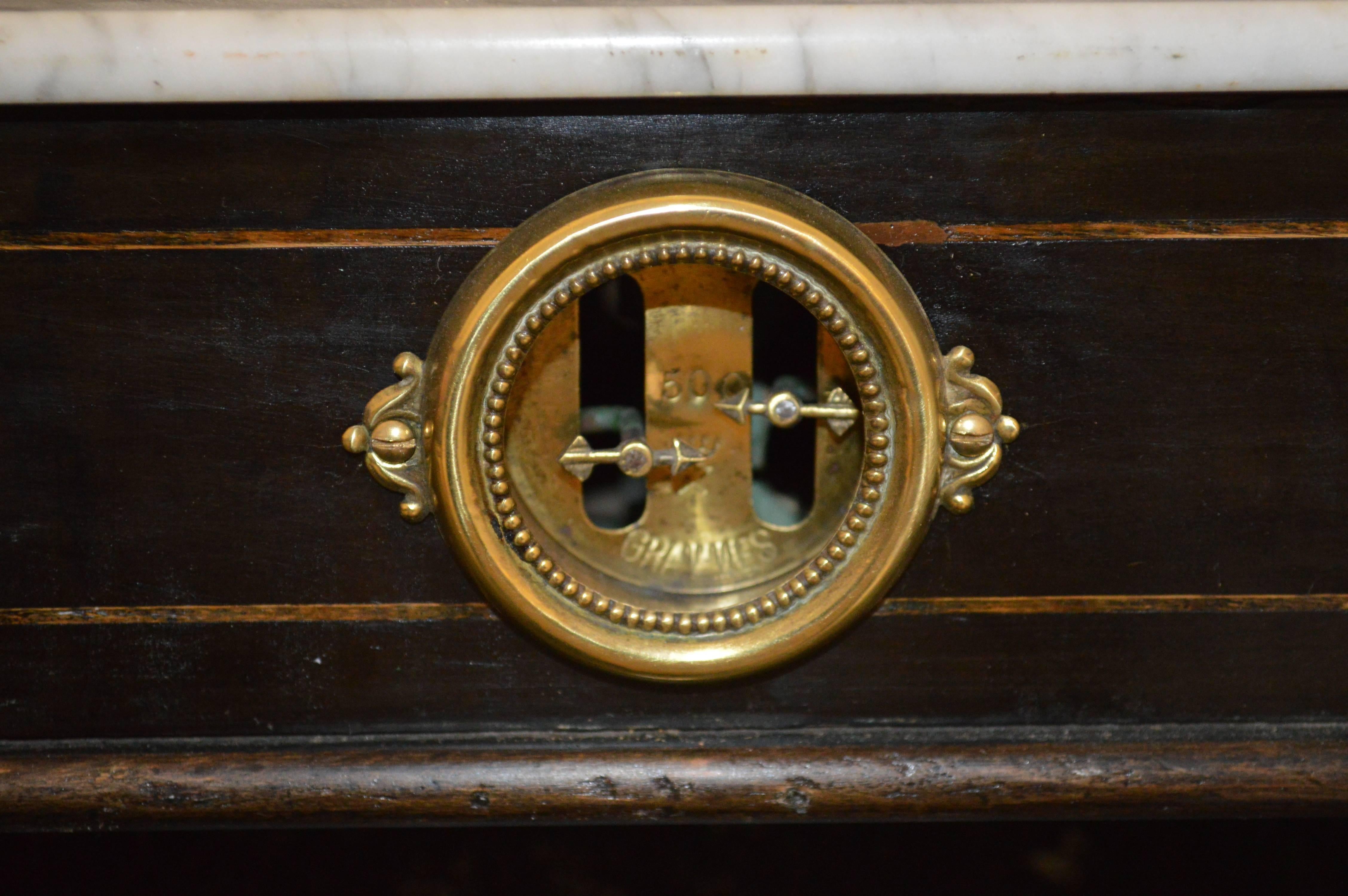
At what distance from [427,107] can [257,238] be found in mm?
114

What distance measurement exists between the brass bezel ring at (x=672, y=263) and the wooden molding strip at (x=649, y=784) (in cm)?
7

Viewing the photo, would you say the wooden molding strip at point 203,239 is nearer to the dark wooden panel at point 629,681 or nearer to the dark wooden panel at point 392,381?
the dark wooden panel at point 392,381

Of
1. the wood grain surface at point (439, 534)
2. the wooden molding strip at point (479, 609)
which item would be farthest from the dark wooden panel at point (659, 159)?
the wooden molding strip at point (479, 609)

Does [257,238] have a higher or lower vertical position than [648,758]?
higher

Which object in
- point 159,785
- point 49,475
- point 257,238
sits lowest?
point 159,785

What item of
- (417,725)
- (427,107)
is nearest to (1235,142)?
(427,107)

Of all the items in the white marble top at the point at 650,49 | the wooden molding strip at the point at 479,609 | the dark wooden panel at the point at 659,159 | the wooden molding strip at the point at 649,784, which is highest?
the white marble top at the point at 650,49

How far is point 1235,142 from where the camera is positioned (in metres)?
0.54

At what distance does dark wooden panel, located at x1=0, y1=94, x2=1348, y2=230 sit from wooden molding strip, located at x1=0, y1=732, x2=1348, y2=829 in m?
0.31

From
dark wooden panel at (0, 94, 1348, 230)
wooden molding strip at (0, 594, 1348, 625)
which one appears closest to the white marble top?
dark wooden panel at (0, 94, 1348, 230)

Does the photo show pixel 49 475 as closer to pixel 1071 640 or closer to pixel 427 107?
pixel 427 107

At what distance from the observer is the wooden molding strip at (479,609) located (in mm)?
605

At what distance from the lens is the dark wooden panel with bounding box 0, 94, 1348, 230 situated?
53 cm

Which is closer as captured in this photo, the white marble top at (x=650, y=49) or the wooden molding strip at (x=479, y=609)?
the white marble top at (x=650, y=49)
